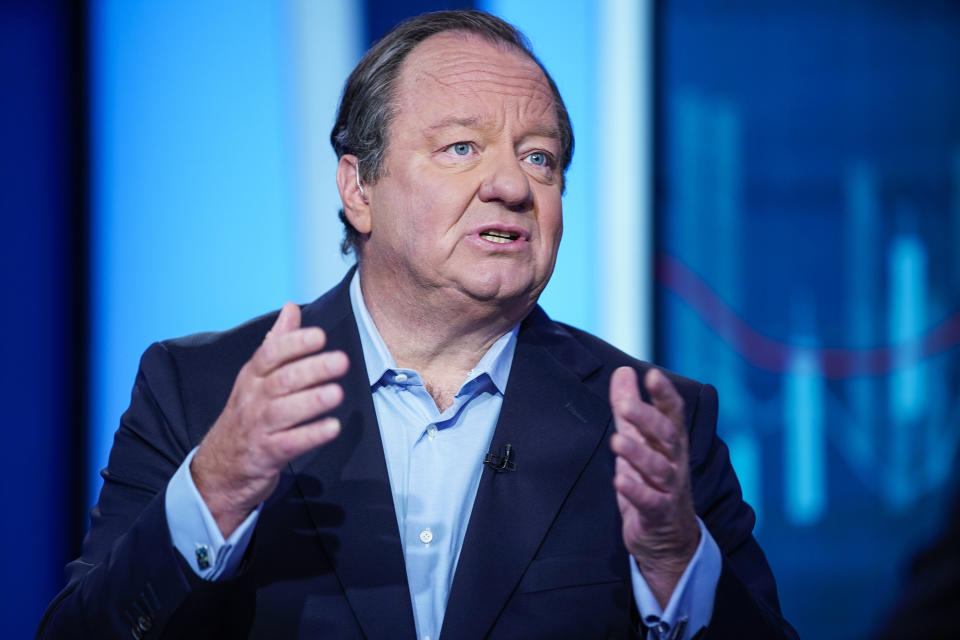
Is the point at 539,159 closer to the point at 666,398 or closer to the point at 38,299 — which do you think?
the point at 666,398

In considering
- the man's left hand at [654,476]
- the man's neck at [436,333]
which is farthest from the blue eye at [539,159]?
the man's left hand at [654,476]

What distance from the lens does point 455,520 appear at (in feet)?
5.60

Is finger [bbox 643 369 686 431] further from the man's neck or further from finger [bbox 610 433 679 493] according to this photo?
the man's neck

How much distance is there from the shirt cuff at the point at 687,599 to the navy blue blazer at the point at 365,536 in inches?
1.3

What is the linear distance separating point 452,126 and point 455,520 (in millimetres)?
726

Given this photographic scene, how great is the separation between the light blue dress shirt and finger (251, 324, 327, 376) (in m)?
0.21

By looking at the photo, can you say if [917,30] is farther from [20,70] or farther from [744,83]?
[20,70]

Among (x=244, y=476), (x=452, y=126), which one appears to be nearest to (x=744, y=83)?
(x=452, y=126)

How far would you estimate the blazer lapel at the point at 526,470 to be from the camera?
1600 mm

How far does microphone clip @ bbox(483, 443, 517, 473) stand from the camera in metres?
1.71

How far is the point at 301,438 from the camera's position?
1315 mm


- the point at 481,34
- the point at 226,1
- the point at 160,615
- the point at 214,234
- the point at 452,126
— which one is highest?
the point at 226,1

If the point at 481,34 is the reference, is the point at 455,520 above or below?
below

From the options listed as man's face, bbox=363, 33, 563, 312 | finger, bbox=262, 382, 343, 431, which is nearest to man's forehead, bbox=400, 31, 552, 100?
man's face, bbox=363, 33, 563, 312
